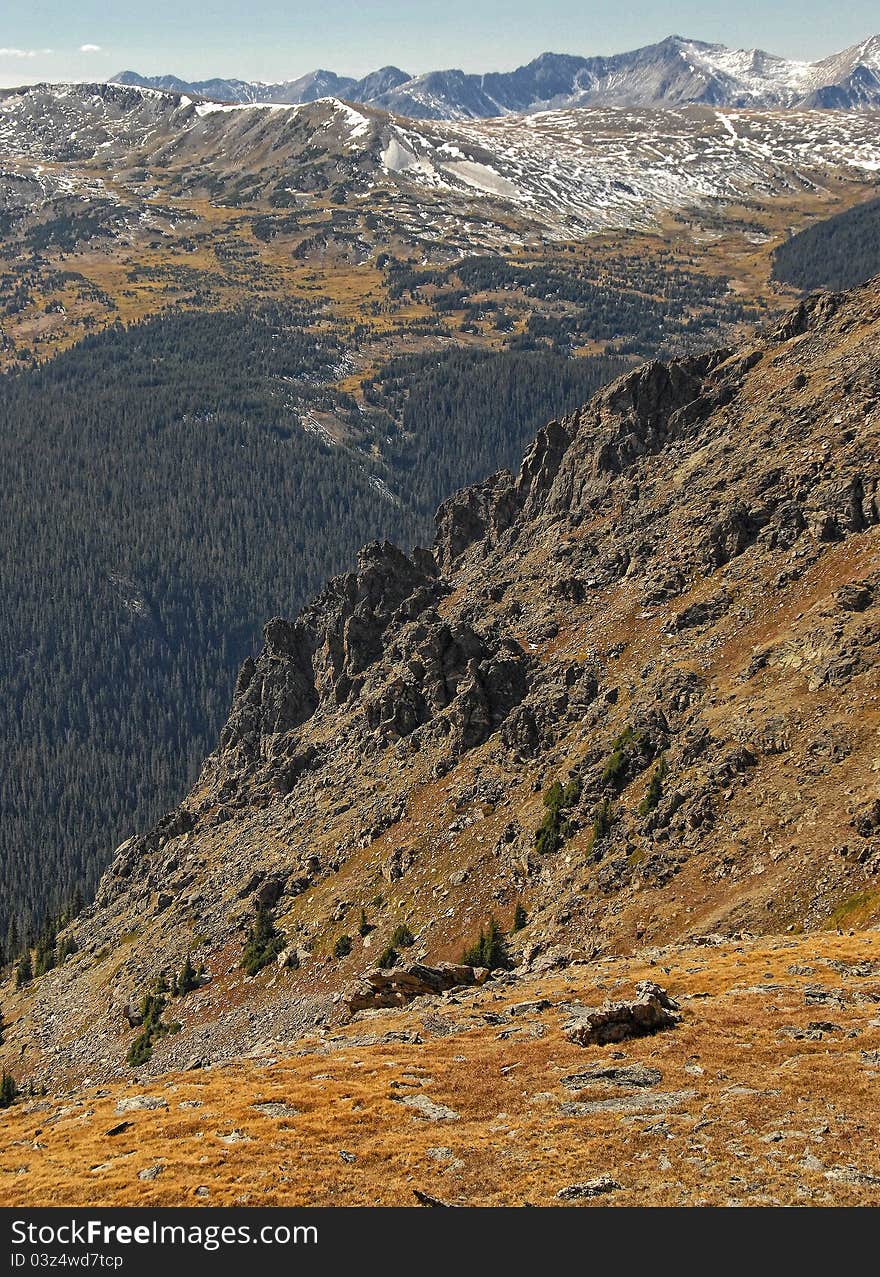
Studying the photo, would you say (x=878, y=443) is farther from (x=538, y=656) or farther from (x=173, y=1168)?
(x=173, y=1168)

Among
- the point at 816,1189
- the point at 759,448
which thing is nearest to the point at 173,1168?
the point at 816,1189

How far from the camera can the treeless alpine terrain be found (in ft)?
157

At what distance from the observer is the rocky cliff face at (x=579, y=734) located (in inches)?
3777

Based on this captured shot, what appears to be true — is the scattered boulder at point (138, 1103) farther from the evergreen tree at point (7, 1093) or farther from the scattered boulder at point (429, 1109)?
the evergreen tree at point (7, 1093)

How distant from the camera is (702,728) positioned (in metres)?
107

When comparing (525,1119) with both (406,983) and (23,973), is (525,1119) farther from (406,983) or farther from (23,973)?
(23,973)

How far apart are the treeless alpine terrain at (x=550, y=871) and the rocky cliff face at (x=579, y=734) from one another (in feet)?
1.52

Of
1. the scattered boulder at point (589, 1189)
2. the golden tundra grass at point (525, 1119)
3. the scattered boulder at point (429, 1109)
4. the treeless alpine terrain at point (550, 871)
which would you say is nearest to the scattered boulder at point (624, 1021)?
the treeless alpine terrain at point (550, 871)

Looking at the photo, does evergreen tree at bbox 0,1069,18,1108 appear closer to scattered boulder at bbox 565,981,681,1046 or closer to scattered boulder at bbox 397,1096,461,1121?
scattered boulder at bbox 397,1096,461,1121

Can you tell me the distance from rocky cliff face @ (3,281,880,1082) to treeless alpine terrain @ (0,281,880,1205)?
46cm

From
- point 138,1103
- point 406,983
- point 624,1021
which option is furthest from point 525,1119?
point 406,983

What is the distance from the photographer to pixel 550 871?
10969 cm

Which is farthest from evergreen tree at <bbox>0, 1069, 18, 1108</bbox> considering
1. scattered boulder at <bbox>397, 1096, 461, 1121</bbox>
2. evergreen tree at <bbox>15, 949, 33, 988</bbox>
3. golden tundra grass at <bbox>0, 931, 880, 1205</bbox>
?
scattered boulder at <bbox>397, 1096, 461, 1121</bbox>
